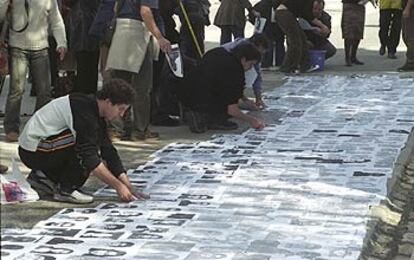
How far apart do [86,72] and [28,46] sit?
3.92ft

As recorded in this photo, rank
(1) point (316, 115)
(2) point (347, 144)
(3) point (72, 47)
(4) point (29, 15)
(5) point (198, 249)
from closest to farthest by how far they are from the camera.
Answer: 1. (5) point (198, 249)
2. (4) point (29, 15)
3. (2) point (347, 144)
4. (3) point (72, 47)
5. (1) point (316, 115)

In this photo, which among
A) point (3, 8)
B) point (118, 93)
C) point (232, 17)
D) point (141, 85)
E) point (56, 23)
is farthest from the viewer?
point (232, 17)

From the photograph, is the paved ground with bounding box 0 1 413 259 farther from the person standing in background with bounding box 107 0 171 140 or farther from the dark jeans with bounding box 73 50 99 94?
the dark jeans with bounding box 73 50 99 94

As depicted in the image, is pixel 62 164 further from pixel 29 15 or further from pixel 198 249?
pixel 29 15

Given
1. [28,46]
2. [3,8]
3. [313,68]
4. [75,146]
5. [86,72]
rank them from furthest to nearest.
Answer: [313,68], [86,72], [28,46], [3,8], [75,146]

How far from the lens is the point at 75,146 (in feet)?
18.8

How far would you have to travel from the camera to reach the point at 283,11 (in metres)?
12.5

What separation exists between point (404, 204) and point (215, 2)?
62.3 ft

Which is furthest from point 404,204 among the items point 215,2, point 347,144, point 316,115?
point 215,2

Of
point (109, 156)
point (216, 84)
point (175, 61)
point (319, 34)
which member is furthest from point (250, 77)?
point (319, 34)

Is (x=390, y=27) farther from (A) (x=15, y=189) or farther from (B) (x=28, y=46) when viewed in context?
(A) (x=15, y=189)

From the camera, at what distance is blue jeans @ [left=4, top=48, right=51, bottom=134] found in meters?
7.48

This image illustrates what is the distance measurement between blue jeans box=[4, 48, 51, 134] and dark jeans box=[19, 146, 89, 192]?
1748 mm

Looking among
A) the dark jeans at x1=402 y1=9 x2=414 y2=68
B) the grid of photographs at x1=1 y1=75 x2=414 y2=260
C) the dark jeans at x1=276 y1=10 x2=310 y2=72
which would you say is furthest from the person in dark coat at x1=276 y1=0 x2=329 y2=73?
the grid of photographs at x1=1 y1=75 x2=414 y2=260
